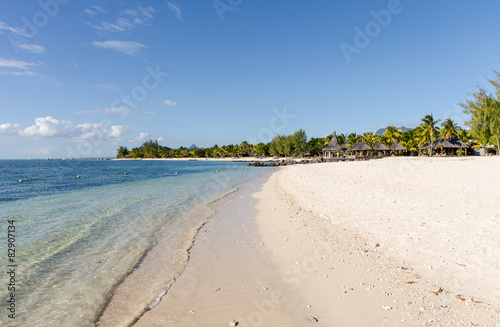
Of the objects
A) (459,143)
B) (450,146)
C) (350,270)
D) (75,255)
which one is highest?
(459,143)

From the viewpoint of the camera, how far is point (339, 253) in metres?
7.30

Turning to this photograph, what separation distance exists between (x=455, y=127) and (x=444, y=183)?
69918 millimetres

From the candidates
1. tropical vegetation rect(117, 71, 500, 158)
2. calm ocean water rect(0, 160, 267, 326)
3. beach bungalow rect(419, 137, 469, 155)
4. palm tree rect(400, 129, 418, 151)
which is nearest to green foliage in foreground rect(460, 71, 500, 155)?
tropical vegetation rect(117, 71, 500, 158)

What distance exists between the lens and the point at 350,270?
20.3 feet

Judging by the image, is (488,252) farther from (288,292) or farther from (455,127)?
(455,127)

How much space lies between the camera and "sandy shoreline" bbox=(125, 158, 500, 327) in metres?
4.53

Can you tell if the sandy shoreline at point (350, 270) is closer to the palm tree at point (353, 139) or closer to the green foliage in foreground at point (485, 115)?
the green foliage in foreground at point (485, 115)

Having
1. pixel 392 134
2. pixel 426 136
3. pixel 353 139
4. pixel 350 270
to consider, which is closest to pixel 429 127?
pixel 426 136

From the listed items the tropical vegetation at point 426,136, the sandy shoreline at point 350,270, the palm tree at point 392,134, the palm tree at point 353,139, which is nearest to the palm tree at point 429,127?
the tropical vegetation at point 426,136

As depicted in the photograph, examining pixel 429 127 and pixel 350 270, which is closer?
pixel 350 270

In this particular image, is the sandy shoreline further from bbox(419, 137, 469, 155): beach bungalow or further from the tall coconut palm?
the tall coconut palm

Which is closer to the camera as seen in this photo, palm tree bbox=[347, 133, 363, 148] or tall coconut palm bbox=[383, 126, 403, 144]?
tall coconut palm bbox=[383, 126, 403, 144]

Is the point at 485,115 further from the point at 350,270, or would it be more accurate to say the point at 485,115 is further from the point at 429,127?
the point at 350,270

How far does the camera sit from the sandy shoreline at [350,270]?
178 inches
